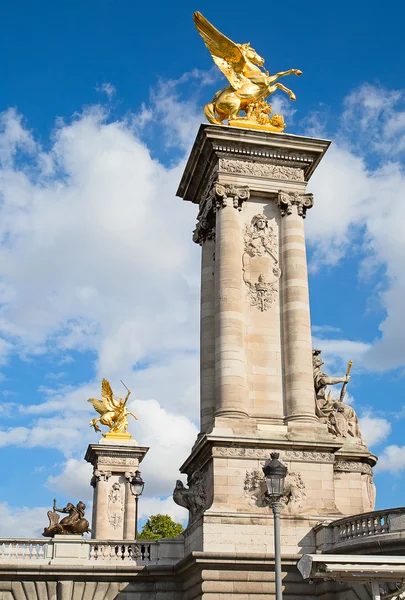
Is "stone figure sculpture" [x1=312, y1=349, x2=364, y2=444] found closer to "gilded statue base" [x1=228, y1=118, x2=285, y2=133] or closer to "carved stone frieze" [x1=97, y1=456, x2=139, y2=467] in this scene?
"gilded statue base" [x1=228, y1=118, x2=285, y2=133]

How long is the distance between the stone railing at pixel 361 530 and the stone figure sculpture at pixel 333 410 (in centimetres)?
545

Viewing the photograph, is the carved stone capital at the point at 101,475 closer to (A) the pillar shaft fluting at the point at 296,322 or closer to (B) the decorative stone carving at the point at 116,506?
(B) the decorative stone carving at the point at 116,506

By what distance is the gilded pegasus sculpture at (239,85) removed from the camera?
2817 centimetres

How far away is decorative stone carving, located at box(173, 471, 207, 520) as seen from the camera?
954 inches

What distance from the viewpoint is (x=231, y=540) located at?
22.0m

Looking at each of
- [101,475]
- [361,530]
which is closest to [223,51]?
[361,530]

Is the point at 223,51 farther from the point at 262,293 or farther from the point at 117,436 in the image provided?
the point at 117,436

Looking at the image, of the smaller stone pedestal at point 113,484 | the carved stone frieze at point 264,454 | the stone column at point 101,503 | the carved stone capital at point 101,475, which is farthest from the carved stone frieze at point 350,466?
the carved stone capital at point 101,475

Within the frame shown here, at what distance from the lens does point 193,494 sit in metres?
25.0

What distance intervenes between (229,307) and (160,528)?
51504 mm

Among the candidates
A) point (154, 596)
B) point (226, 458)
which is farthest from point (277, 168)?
point (154, 596)

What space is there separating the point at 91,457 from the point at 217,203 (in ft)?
89.2

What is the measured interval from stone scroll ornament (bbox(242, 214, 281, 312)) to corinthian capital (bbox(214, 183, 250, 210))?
2.43 feet

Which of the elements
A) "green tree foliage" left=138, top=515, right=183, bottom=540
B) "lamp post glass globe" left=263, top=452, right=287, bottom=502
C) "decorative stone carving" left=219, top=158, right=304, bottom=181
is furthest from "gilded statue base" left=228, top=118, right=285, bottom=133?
"green tree foliage" left=138, top=515, right=183, bottom=540
